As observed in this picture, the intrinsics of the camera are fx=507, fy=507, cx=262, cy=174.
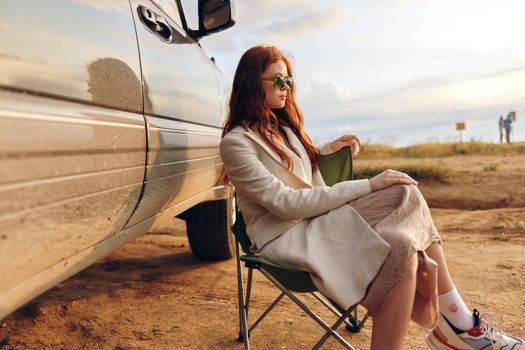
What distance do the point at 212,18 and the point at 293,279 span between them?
1.77 m

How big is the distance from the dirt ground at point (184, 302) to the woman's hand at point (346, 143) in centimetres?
90

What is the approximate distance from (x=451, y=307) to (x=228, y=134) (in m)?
1.10

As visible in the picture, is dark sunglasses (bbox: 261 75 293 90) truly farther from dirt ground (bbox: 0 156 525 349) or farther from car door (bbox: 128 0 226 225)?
dirt ground (bbox: 0 156 525 349)

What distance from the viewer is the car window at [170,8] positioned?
238 centimetres

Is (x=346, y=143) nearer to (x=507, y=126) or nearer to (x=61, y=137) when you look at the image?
(x=61, y=137)

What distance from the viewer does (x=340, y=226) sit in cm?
181

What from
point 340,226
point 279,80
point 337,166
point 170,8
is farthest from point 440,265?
point 170,8

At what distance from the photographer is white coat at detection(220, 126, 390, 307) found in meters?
1.69

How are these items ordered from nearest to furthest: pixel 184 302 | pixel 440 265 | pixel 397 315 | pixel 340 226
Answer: pixel 397 315, pixel 340 226, pixel 440 265, pixel 184 302

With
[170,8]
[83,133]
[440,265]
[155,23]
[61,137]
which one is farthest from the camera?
[170,8]

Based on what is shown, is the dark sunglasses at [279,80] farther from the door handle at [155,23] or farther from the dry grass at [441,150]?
the dry grass at [441,150]

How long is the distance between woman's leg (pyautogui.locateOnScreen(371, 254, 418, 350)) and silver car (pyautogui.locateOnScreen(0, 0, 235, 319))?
911 millimetres

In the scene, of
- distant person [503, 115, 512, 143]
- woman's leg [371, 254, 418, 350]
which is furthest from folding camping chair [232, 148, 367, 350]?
distant person [503, 115, 512, 143]

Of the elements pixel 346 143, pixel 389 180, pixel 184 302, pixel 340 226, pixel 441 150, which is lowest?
pixel 184 302
